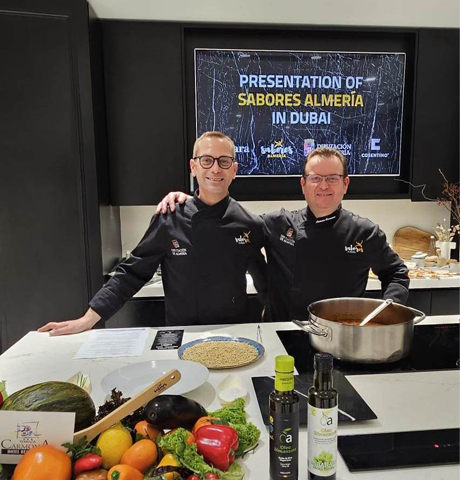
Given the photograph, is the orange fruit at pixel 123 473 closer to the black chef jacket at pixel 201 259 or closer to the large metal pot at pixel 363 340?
the large metal pot at pixel 363 340

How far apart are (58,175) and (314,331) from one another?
178cm

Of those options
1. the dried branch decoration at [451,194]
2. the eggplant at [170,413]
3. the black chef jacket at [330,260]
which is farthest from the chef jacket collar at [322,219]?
the dried branch decoration at [451,194]

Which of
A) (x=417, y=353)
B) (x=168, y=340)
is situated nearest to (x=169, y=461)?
(x=168, y=340)

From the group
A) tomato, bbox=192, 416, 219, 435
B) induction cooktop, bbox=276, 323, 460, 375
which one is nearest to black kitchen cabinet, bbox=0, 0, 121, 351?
induction cooktop, bbox=276, 323, 460, 375

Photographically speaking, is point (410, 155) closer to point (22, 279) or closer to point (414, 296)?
point (414, 296)

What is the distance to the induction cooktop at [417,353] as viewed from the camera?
1212 millimetres

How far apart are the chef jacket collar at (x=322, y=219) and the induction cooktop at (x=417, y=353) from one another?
0.53 m

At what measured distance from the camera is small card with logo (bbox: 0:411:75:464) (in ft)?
2.44

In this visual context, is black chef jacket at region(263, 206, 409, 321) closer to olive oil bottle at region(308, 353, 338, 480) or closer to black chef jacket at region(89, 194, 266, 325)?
black chef jacket at region(89, 194, 266, 325)

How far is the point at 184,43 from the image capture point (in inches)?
107

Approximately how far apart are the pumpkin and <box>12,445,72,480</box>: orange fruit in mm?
86

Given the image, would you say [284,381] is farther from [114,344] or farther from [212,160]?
[212,160]

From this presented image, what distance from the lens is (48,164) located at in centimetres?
239

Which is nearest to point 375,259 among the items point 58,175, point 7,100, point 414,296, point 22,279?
point 414,296
